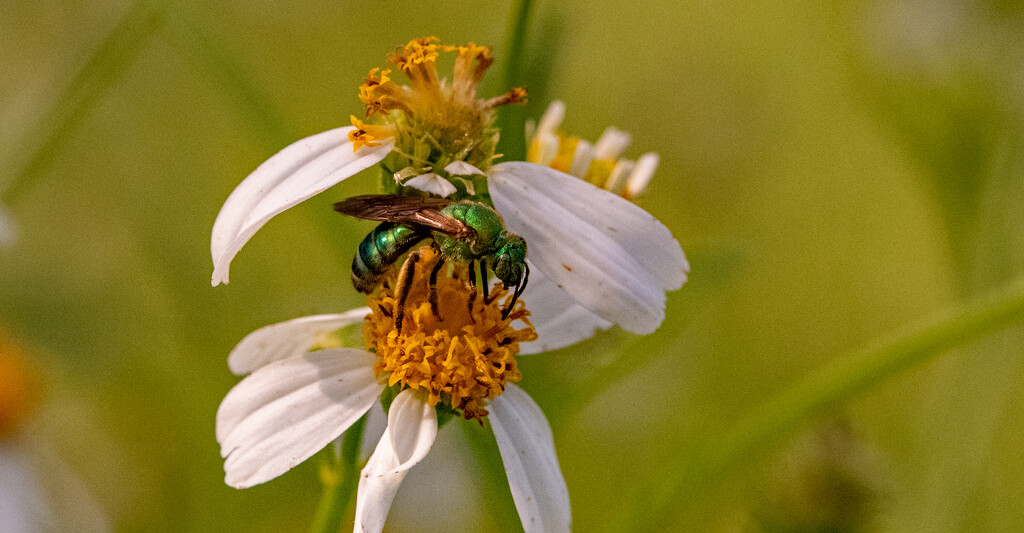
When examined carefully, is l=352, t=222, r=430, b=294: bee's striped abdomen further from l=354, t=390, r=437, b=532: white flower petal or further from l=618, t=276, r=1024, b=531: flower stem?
l=618, t=276, r=1024, b=531: flower stem

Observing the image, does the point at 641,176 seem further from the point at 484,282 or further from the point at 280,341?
the point at 280,341

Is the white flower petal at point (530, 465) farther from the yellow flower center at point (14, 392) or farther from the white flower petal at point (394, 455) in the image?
the yellow flower center at point (14, 392)

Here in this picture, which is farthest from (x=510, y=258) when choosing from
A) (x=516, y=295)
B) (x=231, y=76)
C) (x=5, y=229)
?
(x=5, y=229)

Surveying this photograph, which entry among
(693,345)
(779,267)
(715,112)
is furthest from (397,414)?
(779,267)

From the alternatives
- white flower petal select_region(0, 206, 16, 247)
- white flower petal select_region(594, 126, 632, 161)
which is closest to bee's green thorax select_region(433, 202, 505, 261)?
white flower petal select_region(594, 126, 632, 161)

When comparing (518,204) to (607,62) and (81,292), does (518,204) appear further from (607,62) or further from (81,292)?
(607,62)

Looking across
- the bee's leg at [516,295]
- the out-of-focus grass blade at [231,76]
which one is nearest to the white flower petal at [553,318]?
the bee's leg at [516,295]
